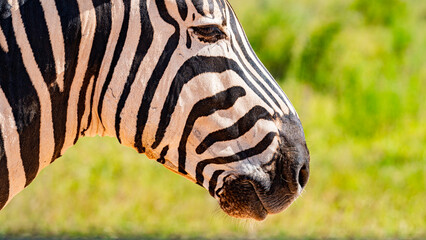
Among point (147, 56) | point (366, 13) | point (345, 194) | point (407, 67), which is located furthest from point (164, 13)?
point (366, 13)

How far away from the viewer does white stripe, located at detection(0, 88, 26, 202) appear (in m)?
1.72

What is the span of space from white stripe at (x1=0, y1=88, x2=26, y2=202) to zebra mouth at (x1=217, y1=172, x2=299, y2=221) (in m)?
0.67

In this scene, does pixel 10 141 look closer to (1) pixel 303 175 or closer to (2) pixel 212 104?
(2) pixel 212 104

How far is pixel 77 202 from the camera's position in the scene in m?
5.70

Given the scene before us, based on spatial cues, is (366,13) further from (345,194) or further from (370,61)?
(345,194)

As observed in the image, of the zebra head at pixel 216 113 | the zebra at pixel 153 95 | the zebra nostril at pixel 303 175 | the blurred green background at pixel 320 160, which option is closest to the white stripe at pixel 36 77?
the zebra at pixel 153 95

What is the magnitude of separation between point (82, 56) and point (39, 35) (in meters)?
0.14

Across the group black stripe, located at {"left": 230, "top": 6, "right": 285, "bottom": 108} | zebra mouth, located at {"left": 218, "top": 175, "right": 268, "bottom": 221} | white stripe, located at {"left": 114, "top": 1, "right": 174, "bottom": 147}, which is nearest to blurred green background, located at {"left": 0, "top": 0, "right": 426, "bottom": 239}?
zebra mouth, located at {"left": 218, "top": 175, "right": 268, "bottom": 221}

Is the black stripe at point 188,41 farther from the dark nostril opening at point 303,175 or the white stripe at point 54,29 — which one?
the dark nostril opening at point 303,175

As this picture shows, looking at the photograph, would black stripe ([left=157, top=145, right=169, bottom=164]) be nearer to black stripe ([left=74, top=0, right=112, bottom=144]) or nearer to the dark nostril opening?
black stripe ([left=74, top=0, right=112, bottom=144])

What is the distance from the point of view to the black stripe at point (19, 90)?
1.72 metres

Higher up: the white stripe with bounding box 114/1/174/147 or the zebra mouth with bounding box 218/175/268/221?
the white stripe with bounding box 114/1/174/147

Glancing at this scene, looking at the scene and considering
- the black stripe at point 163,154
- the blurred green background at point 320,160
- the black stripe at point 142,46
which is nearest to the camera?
the black stripe at point 142,46

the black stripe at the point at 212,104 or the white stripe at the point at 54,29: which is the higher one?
the white stripe at the point at 54,29
